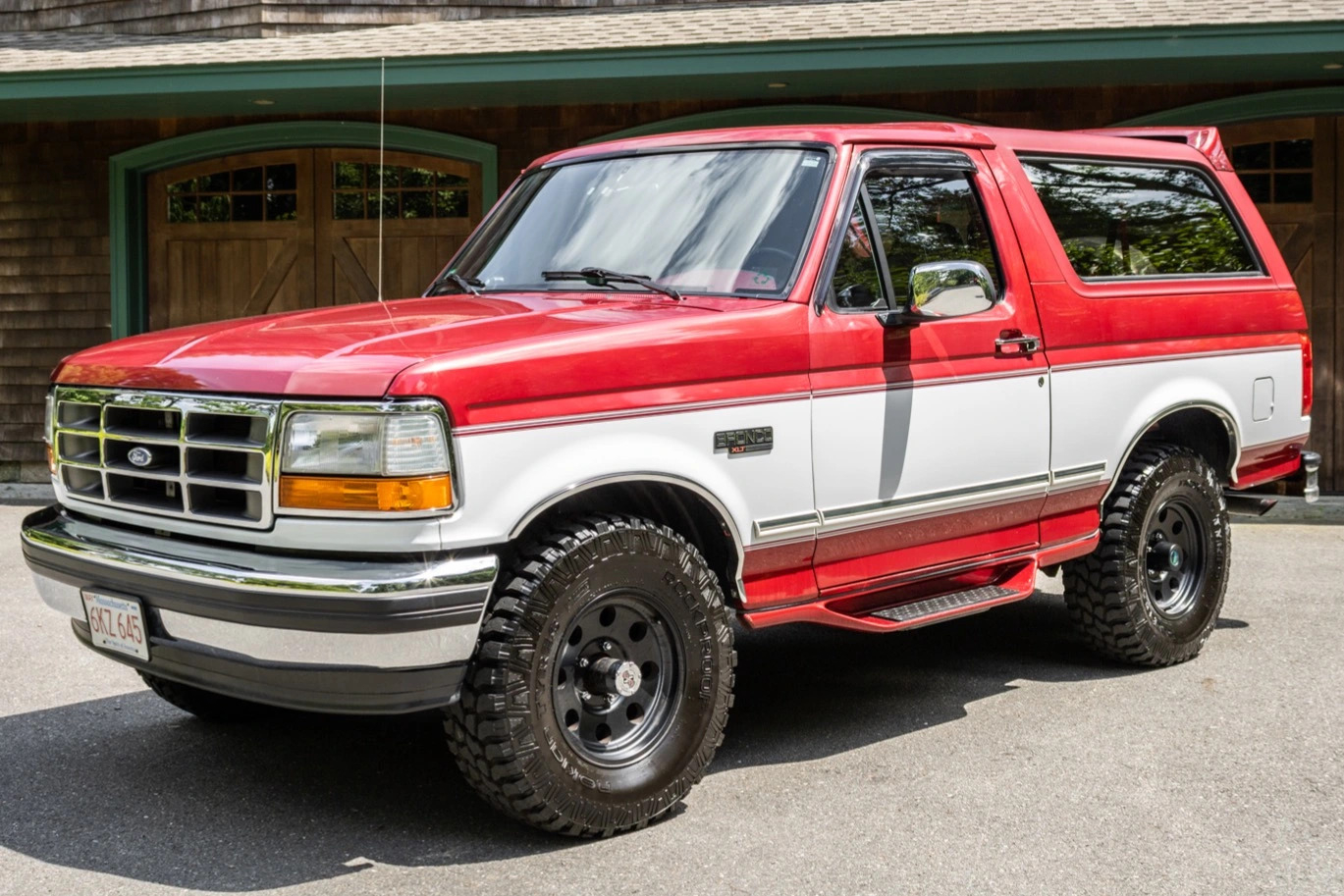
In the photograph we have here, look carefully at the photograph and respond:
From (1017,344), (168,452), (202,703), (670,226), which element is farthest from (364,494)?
(1017,344)

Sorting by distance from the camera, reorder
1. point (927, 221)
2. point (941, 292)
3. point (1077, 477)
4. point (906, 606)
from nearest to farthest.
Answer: point (941, 292) < point (906, 606) < point (927, 221) < point (1077, 477)

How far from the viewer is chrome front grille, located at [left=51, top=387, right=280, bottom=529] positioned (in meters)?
3.93

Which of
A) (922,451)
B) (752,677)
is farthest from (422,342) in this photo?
(752,677)

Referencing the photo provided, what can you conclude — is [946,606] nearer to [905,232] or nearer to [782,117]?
[905,232]

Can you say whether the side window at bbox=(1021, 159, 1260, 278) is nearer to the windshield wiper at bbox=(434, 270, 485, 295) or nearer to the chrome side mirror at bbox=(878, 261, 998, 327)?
the chrome side mirror at bbox=(878, 261, 998, 327)

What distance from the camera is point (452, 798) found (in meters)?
4.59

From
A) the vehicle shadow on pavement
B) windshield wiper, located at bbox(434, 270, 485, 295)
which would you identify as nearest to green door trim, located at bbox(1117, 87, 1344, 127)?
the vehicle shadow on pavement

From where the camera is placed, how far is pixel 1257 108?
11.0 m

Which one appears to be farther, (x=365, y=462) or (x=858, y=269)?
(x=858, y=269)

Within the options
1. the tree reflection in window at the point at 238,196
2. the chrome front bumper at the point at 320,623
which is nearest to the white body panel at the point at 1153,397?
the chrome front bumper at the point at 320,623

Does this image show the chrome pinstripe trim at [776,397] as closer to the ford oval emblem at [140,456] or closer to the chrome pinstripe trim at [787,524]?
the chrome pinstripe trim at [787,524]

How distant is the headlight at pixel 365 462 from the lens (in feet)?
12.5

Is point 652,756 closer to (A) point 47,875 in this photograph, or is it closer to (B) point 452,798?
(B) point 452,798

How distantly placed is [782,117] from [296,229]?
4300 mm
